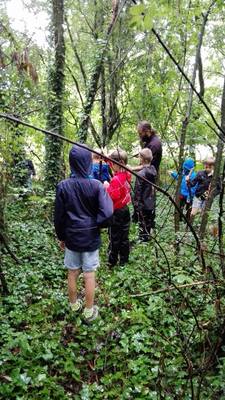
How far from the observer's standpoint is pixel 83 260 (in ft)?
13.6

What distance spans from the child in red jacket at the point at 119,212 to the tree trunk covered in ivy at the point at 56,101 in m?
3.77

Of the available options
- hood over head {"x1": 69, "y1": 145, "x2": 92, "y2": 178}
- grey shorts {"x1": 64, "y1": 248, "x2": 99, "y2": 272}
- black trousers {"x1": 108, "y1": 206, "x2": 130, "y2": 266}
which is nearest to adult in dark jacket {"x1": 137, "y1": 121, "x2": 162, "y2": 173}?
black trousers {"x1": 108, "y1": 206, "x2": 130, "y2": 266}

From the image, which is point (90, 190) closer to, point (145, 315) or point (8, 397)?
point (145, 315)

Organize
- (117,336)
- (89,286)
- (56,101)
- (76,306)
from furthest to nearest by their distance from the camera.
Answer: (56,101) → (76,306) → (89,286) → (117,336)

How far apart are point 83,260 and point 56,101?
5.78 m

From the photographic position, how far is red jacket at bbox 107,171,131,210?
530 cm

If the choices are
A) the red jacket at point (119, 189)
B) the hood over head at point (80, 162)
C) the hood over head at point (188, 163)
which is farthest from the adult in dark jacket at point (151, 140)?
the hood over head at point (80, 162)

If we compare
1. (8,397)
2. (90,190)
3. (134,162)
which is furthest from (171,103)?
(134,162)

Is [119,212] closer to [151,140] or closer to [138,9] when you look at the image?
[151,140]

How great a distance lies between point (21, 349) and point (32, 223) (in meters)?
4.34

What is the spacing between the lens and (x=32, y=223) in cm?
767

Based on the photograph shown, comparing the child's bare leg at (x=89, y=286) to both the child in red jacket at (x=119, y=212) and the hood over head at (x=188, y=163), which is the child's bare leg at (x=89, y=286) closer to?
the child in red jacket at (x=119, y=212)

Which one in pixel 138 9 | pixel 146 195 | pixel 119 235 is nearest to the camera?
pixel 138 9

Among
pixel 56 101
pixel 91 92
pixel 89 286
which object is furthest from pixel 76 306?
pixel 91 92
